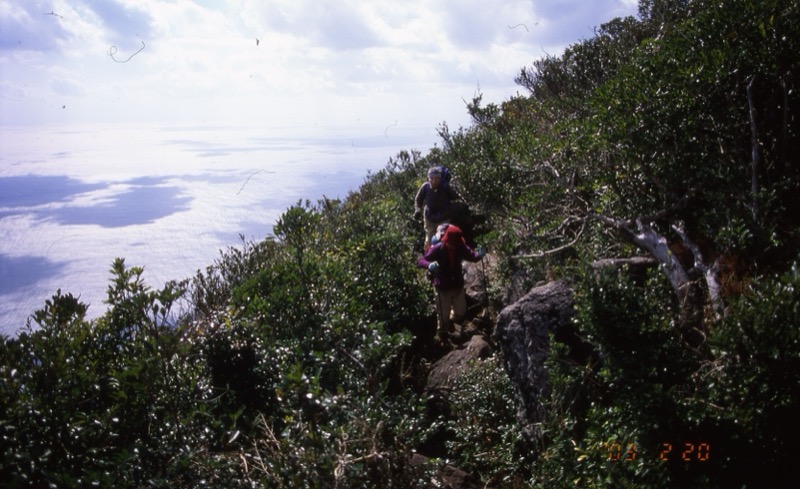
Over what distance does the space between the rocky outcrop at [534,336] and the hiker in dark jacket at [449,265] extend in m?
2.29

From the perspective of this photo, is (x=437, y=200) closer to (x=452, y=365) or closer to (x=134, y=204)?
(x=452, y=365)

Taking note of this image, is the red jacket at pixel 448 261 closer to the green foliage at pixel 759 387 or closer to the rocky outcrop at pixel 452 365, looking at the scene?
the rocky outcrop at pixel 452 365

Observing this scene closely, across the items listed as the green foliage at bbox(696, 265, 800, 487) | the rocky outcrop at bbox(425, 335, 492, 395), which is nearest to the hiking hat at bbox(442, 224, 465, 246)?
the rocky outcrop at bbox(425, 335, 492, 395)

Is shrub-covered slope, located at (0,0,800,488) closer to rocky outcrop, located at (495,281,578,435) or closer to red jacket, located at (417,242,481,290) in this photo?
rocky outcrop, located at (495,281,578,435)

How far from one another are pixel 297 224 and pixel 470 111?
12763 millimetres

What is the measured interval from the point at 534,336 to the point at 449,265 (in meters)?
2.72

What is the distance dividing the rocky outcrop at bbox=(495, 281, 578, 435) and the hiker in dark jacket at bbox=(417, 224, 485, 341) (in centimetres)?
229

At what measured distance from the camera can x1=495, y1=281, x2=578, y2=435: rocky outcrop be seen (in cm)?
489

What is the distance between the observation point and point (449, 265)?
298 inches

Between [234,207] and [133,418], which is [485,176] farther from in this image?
[234,207]

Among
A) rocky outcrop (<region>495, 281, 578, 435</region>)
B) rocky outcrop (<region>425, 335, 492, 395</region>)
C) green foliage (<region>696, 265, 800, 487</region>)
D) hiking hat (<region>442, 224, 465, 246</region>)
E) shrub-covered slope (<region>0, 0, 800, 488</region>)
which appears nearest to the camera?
green foliage (<region>696, 265, 800, 487</region>)

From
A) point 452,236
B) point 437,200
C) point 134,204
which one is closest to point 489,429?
point 452,236

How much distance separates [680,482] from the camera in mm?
3156

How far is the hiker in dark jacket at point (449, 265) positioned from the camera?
7.47m
